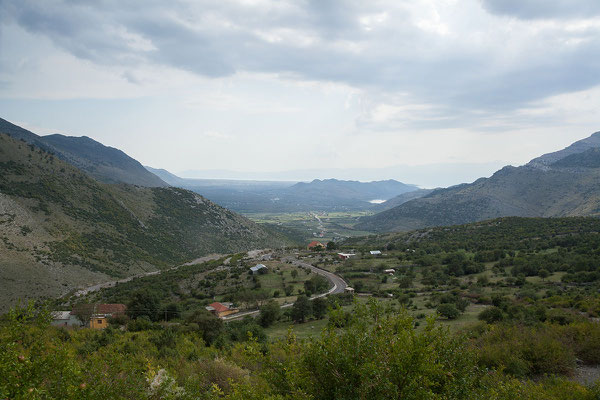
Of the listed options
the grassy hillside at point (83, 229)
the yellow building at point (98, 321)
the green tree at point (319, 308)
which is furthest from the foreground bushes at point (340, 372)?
the grassy hillside at point (83, 229)

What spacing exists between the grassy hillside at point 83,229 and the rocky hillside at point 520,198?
9256 centimetres

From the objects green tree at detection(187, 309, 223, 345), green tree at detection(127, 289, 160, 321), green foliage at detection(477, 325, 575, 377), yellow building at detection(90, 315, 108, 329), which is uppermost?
green foliage at detection(477, 325, 575, 377)

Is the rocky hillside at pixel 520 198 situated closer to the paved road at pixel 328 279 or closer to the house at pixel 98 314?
the paved road at pixel 328 279

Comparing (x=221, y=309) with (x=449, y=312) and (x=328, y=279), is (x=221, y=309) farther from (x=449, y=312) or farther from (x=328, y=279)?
(x=449, y=312)

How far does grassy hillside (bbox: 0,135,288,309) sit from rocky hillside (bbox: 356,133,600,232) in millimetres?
92555

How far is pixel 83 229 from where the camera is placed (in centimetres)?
7519

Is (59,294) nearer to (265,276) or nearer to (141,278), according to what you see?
(141,278)

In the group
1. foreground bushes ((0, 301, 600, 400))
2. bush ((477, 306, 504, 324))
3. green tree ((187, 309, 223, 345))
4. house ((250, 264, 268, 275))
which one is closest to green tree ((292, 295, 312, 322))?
green tree ((187, 309, 223, 345))

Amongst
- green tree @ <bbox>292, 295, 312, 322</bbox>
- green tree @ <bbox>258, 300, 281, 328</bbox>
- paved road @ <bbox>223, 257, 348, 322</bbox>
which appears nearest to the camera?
green tree @ <bbox>258, 300, 281, 328</bbox>

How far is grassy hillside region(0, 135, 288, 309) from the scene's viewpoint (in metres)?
55.3

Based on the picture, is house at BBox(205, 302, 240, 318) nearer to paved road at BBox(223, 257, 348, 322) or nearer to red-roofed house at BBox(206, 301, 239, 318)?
red-roofed house at BBox(206, 301, 239, 318)

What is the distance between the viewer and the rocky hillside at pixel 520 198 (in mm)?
140250

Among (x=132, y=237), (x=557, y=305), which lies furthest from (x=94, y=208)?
(x=557, y=305)

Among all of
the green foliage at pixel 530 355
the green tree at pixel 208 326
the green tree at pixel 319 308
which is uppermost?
the green foliage at pixel 530 355
